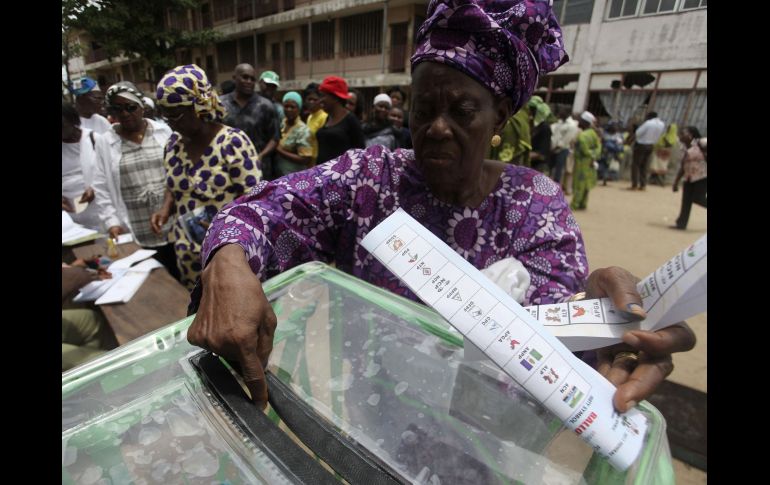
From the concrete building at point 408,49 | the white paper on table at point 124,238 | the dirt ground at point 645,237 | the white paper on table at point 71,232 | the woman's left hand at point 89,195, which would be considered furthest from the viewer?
the concrete building at point 408,49

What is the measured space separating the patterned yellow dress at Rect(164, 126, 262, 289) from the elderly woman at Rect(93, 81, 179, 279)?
1.90 feet

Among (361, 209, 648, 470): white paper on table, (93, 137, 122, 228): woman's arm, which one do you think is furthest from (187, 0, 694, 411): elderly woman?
(93, 137, 122, 228): woman's arm

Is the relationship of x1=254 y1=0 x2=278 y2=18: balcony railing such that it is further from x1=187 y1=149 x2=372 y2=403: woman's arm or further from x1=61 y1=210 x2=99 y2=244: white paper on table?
x1=187 y1=149 x2=372 y2=403: woman's arm

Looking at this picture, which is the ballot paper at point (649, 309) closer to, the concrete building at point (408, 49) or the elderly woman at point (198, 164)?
the elderly woman at point (198, 164)

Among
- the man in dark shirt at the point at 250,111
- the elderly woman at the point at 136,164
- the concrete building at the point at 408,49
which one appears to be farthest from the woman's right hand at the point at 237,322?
the concrete building at the point at 408,49

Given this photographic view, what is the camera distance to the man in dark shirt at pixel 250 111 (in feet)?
14.2

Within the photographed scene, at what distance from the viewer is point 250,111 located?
176 inches

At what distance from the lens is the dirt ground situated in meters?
2.85

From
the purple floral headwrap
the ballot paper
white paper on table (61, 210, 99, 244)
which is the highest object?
the purple floral headwrap

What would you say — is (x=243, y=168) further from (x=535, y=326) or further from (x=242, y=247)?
(x=535, y=326)

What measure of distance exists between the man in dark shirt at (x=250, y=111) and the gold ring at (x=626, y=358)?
14.5ft

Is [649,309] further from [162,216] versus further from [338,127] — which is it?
[338,127]

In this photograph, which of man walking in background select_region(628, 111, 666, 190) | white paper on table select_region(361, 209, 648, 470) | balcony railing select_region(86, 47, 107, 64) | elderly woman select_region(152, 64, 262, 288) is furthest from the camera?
balcony railing select_region(86, 47, 107, 64)

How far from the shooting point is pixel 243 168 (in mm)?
2428
